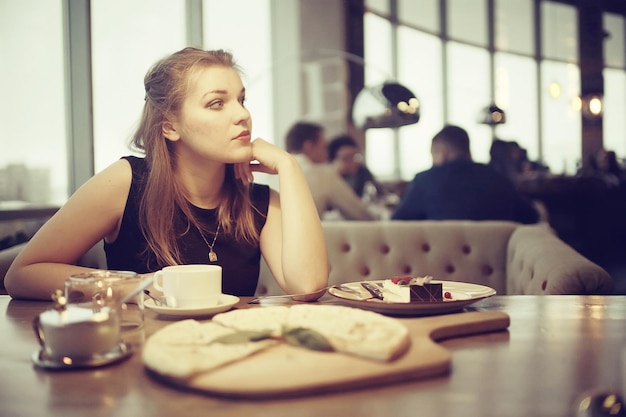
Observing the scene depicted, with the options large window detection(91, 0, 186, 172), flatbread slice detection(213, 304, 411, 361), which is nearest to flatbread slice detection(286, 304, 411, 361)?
flatbread slice detection(213, 304, 411, 361)

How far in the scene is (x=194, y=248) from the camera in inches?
68.3

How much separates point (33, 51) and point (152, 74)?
205 centimetres

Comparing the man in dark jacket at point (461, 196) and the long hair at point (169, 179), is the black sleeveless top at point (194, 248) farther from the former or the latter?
the man in dark jacket at point (461, 196)

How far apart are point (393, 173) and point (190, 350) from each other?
29.8 ft

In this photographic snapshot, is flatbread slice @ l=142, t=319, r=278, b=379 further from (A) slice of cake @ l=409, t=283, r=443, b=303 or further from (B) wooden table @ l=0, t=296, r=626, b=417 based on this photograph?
(A) slice of cake @ l=409, t=283, r=443, b=303

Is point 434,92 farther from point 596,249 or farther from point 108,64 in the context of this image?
point 108,64

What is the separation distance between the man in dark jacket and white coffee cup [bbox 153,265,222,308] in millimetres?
2336

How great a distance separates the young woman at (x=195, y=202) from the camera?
1604mm

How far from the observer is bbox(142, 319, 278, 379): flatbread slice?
75cm

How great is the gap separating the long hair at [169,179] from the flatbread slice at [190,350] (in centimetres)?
75

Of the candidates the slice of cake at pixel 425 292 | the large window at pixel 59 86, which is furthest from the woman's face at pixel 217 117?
the large window at pixel 59 86

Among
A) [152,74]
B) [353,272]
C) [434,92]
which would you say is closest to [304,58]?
[434,92]

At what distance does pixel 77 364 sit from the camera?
83 centimetres

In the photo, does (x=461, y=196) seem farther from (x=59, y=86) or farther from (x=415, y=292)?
(x=59, y=86)
